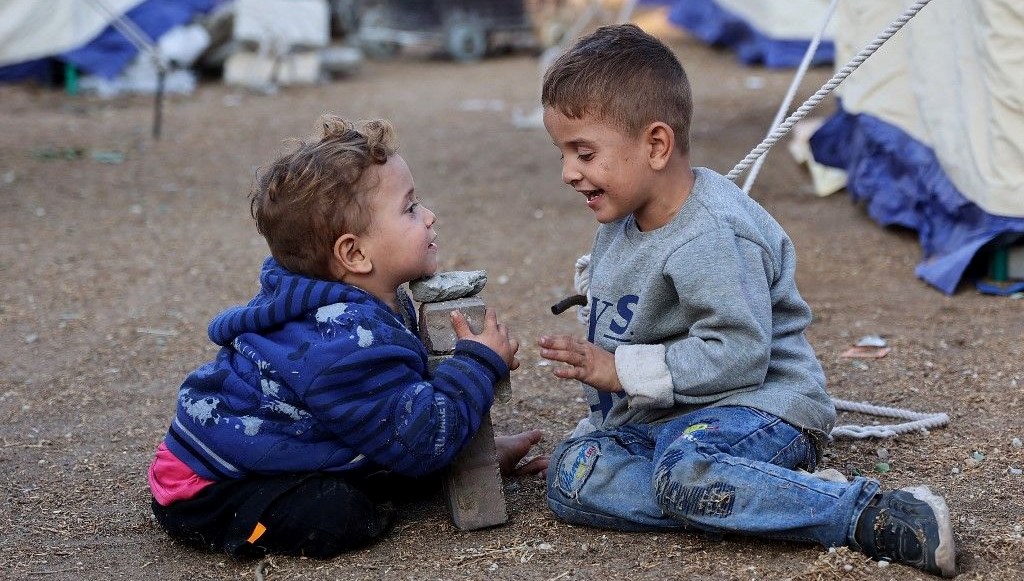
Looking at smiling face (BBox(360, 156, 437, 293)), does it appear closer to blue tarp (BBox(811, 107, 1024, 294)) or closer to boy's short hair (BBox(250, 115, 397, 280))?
boy's short hair (BBox(250, 115, 397, 280))

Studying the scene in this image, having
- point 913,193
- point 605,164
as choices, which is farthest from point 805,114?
point 913,193

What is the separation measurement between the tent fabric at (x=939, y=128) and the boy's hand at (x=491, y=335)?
8.20 ft

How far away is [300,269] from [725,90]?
789 cm

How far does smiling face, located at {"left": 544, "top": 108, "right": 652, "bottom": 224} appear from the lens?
2.60m

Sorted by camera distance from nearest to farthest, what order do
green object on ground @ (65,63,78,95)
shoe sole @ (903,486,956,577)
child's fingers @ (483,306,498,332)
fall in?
1. shoe sole @ (903,486,956,577)
2. child's fingers @ (483,306,498,332)
3. green object on ground @ (65,63,78,95)

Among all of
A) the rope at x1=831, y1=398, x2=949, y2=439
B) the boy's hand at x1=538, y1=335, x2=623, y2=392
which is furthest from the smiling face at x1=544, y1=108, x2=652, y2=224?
the rope at x1=831, y1=398, x2=949, y2=439

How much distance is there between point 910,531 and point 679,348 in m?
0.62

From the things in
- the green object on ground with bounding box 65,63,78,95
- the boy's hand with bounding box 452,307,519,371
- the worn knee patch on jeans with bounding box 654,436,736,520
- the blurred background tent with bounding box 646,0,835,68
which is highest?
the boy's hand with bounding box 452,307,519,371

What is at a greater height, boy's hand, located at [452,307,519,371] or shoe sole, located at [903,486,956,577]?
boy's hand, located at [452,307,519,371]

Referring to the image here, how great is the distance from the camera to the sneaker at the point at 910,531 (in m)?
2.28

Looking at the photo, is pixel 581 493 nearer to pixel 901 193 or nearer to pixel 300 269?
pixel 300 269

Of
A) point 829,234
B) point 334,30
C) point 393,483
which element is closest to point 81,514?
point 393,483

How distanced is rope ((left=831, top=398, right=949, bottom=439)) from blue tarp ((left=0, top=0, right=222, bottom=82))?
30.4 ft

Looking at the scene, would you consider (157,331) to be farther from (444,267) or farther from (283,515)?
(283,515)
